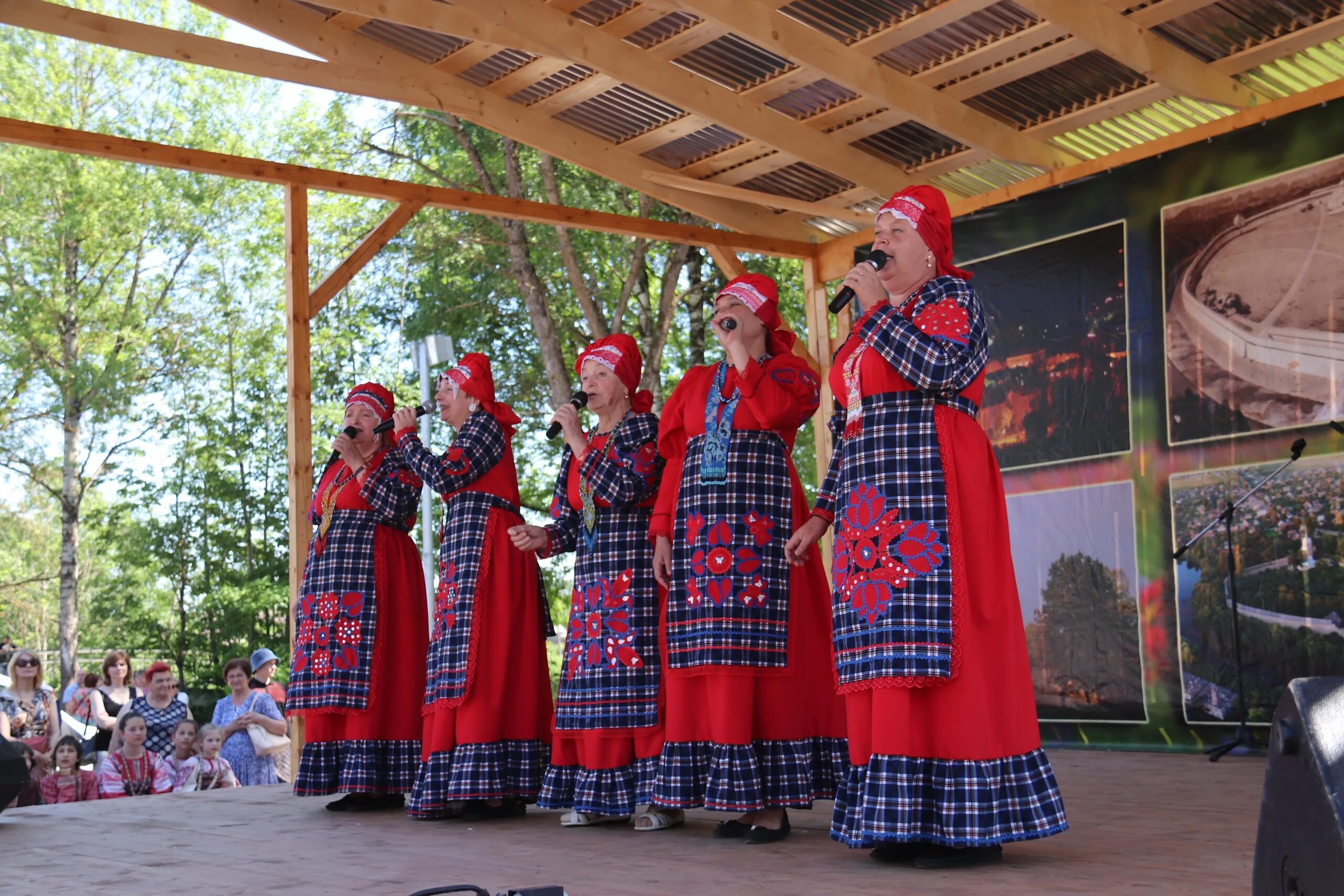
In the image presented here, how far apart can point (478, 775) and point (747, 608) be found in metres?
1.18

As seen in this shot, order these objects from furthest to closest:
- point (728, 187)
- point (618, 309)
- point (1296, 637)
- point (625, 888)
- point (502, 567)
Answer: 1. point (618, 309)
2. point (728, 187)
3. point (1296, 637)
4. point (502, 567)
5. point (625, 888)

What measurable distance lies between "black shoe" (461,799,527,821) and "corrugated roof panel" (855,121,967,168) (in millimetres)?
4028

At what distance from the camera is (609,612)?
4176 millimetres

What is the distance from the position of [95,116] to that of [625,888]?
20.2 metres

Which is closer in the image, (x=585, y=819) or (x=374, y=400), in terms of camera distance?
(x=585, y=819)

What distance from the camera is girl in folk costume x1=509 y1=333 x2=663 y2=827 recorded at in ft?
13.4

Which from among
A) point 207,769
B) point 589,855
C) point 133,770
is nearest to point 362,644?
point 589,855

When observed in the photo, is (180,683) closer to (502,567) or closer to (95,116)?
(95,116)

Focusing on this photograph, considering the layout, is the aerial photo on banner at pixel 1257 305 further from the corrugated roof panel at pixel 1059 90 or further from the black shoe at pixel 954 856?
the black shoe at pixel 954 856

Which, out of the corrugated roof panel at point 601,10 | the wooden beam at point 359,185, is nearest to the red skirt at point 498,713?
the wooden beam at point 359,185

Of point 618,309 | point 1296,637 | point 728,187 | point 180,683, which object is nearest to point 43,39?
point 180,683

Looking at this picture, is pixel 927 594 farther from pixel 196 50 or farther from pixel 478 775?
pixel 196 50

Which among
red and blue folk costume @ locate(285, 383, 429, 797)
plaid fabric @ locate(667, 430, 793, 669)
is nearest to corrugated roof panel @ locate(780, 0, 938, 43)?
red and blue folk costume @ locate(285, 383, 429, 797)

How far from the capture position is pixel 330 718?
4.84m
